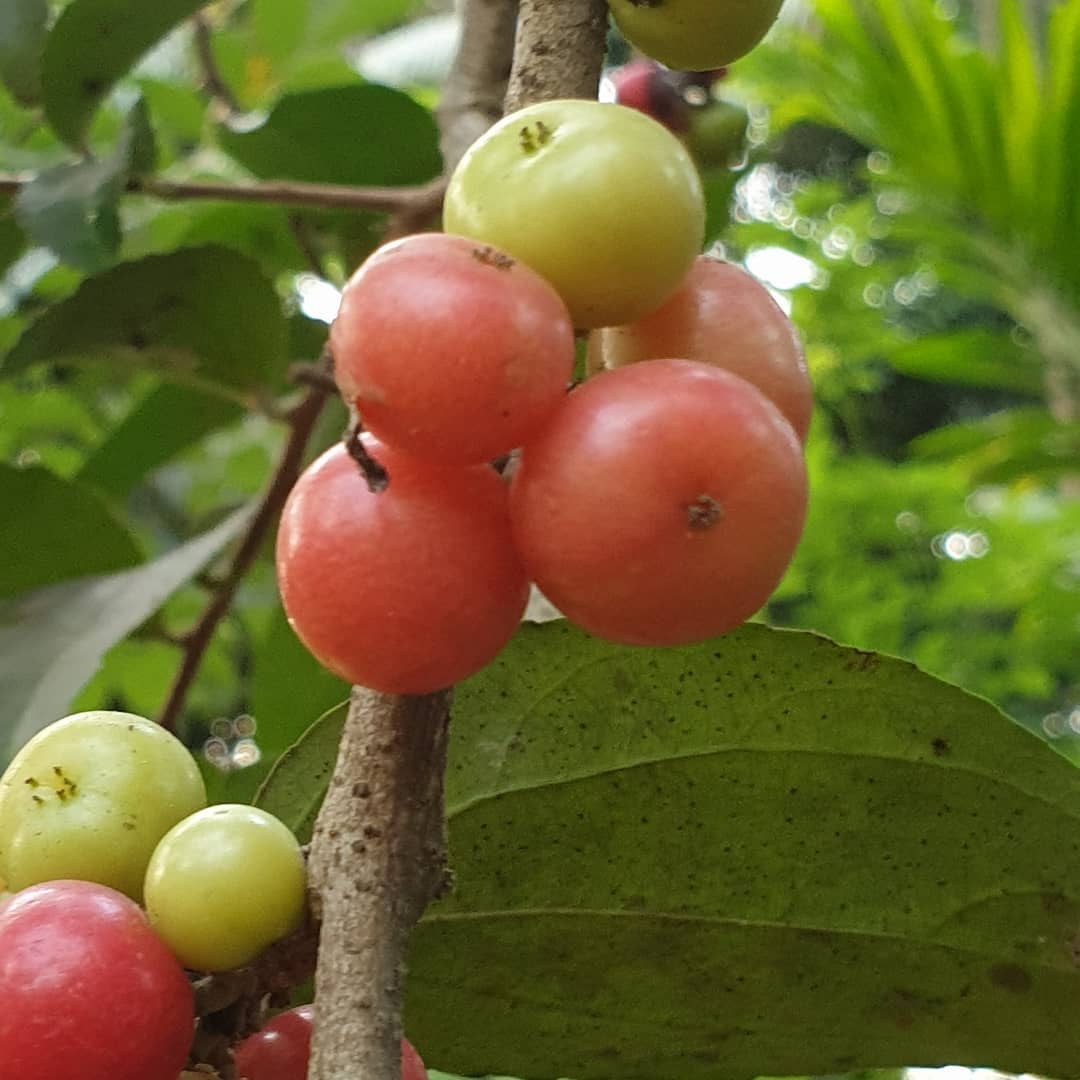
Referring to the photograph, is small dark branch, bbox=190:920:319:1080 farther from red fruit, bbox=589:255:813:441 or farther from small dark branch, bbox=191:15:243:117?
small dark branch, bbox=191:15:243:117

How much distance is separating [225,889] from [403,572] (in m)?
0.12

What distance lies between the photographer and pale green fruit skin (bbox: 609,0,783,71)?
1.74 ft

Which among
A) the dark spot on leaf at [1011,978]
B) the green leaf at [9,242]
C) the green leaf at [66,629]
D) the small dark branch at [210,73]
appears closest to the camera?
the dark spot on leaf at [1011,978]

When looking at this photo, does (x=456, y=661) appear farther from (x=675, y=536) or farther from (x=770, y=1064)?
(x=770, y=1064)

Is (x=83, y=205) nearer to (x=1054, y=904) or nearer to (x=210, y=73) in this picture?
(x=210, y=73)

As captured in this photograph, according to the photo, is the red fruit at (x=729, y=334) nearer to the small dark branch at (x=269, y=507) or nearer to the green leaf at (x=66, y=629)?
the green leaf at (x=66, y=629)

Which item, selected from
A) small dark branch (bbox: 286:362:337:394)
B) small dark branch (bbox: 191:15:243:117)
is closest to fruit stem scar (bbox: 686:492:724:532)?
small dark branch (bbox: 286:362:337:394)

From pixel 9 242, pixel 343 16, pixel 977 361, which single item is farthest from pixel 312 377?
pixel 977 361

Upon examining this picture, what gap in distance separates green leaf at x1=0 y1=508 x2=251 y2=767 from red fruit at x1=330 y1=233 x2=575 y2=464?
1.68ft

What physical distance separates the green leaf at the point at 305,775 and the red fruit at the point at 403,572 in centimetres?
17

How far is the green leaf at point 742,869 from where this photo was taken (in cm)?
59

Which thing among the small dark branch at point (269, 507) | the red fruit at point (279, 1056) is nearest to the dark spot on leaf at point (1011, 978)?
the red fruit at point (279, 1056)

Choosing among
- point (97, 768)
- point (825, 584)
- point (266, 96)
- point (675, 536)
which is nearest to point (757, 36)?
point (675, 536)

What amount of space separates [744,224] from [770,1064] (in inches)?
83.1
